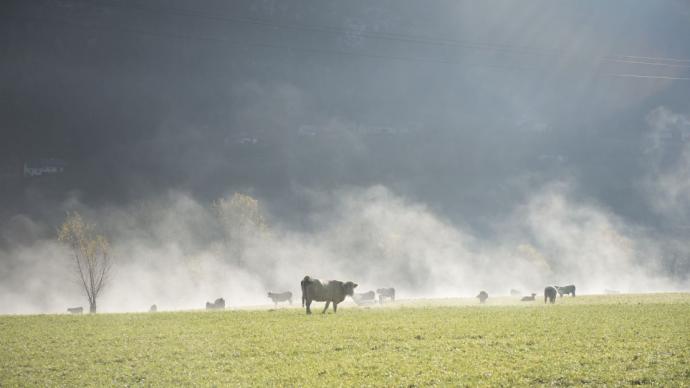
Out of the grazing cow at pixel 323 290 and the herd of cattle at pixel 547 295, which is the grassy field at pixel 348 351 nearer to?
the grazing cow at pixel 323 290

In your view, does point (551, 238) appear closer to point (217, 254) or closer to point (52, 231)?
point (217, 254)

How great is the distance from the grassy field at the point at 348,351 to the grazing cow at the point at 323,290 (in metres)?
5.11

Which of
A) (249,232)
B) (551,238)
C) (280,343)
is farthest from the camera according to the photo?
(551,238)

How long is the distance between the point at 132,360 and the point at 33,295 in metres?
96.6

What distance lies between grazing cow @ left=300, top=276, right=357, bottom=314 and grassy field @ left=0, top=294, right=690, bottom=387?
16.8 feet

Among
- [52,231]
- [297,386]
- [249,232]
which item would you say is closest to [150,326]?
[297,386]

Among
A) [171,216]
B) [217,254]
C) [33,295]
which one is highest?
[171,216]

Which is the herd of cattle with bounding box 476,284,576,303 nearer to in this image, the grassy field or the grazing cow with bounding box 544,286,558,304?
the grazing cow with bounding box 544,286,558,304

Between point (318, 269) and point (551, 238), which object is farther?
point (551, 238)

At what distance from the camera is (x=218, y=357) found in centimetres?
2039

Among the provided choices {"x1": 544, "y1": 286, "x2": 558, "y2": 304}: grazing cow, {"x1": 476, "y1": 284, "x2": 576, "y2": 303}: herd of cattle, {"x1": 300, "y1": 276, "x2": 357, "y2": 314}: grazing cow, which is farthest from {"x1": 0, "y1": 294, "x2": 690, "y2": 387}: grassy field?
{"x1": 476, "y1": 284, "x2": 576, "y2": 303}: herd of cattle

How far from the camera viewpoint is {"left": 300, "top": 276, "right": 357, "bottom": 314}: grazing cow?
3609cm

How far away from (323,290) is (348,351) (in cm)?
1579

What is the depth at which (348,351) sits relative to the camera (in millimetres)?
21172
